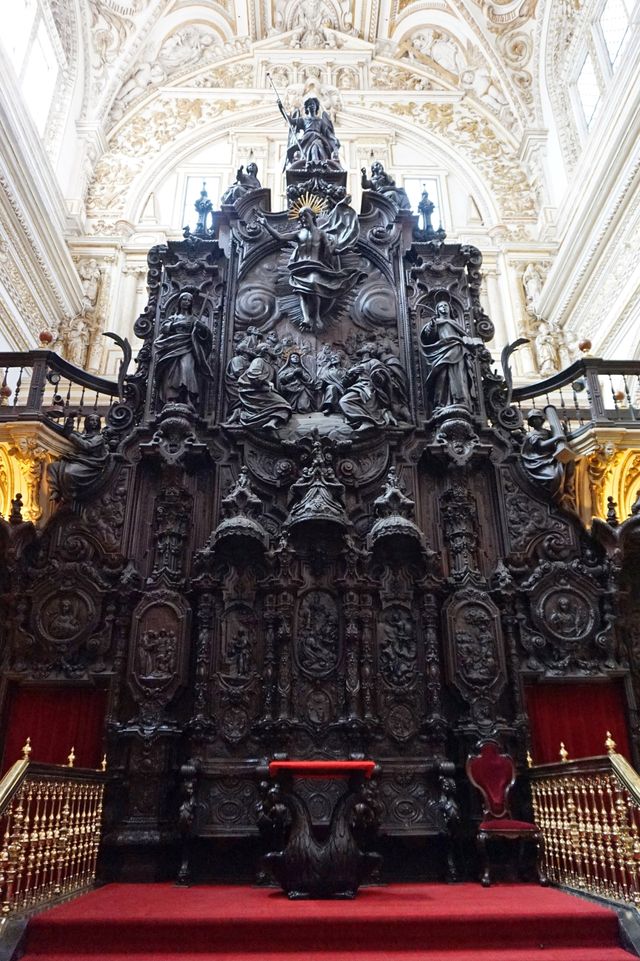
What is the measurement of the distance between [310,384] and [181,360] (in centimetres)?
181

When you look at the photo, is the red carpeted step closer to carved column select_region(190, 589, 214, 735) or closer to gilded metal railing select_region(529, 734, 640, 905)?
gilded metal railing select_region(529, 734, 640, 905)

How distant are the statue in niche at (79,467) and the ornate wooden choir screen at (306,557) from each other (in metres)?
0.03

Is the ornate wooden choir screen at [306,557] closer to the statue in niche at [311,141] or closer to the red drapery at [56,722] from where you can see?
the red drapery at [56,722]

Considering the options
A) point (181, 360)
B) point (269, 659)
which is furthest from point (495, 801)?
point (181, 360)

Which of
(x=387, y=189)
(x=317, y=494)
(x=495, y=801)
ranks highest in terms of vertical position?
(x=387, y=189)

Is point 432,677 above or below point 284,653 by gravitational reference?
below

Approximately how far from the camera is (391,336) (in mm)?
10594

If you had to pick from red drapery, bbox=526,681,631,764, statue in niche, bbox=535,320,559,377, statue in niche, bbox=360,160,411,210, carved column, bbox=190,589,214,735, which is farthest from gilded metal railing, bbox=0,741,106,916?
statue in niche, bbox=535,320,559,377

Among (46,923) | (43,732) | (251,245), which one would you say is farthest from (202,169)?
(46,923)

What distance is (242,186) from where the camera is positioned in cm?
1159

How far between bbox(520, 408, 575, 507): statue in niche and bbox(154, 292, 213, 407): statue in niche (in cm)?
455

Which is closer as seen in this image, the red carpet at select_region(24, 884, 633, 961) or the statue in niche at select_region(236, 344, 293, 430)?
the red carpet at select_region(24, 884, 633, 961)

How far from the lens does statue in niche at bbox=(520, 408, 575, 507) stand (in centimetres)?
915

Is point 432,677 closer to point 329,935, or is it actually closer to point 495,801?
point 495,801
